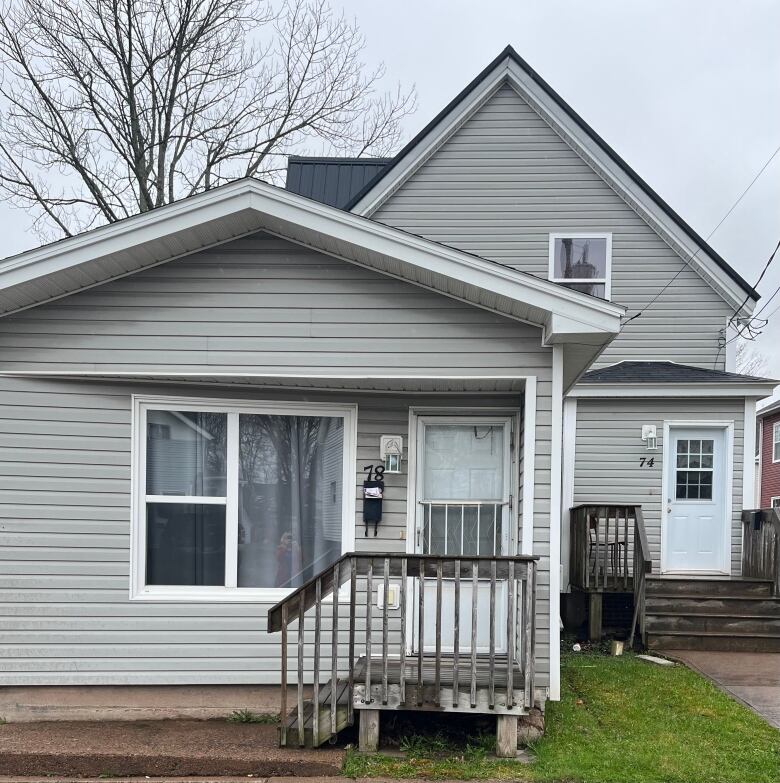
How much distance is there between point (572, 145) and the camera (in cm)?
1057

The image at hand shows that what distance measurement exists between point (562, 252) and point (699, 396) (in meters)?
2.69

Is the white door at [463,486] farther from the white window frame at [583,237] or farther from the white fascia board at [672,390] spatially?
the white window frame at [583,237]

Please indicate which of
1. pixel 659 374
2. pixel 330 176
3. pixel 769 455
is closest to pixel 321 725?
pixel 659 374

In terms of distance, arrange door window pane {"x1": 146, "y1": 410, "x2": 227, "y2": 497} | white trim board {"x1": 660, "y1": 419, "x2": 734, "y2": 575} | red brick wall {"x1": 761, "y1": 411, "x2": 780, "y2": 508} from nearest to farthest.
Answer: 1. door window pane {"x1": 146, "y1": 410, "x2": 227, "y2": 497}
2. white trim board {"x1": 660, "y1": 419, "x2": 734, "y2": 575}
3. red brick wall {"x1": 761, "y1": 411, "x2": 780, "y2": 508}

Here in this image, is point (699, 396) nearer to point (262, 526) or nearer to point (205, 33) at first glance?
point (262, 526)

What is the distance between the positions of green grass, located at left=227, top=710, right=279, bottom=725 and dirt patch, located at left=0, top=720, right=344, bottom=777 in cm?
40

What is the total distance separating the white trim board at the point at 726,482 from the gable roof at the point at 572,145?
182cm

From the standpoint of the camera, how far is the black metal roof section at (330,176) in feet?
39.9

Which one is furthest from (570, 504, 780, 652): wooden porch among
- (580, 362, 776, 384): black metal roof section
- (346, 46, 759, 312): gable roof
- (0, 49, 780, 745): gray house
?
(346, 46, 759, 312): gable roof

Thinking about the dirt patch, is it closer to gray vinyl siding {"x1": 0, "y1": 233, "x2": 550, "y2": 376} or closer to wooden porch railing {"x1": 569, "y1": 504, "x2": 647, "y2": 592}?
gray vinyl siding {"x1": 0, "y1": 233, "x2": 550, "y2": 376}

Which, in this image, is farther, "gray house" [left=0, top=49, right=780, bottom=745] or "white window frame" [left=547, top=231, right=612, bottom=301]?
"white window frame" [left=547, top=231, right=612, bottom=301]

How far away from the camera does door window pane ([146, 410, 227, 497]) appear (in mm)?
5926

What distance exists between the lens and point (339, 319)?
559 cm

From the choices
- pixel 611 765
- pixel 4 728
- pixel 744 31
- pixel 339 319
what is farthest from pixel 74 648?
pixel 744 31
